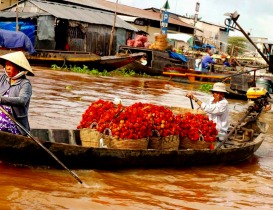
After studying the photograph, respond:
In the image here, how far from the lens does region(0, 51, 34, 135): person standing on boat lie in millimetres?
5023

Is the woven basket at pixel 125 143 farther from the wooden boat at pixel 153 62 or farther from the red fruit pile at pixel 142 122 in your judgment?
the wooden boat at pixel 153 62

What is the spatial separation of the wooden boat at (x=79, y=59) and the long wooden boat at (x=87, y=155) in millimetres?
15215

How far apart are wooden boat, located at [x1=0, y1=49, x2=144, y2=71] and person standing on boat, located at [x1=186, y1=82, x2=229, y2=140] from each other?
14.6 m

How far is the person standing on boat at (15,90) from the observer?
5023 millimetres

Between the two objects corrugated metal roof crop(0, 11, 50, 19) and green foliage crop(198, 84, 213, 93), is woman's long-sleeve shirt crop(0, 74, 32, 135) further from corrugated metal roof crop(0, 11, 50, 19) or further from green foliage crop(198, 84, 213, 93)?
corrugated metal roof crop(0, 11, 50, 19)

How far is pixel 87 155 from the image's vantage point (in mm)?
5539

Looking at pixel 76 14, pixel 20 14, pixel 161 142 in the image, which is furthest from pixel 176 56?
pixel 161 142

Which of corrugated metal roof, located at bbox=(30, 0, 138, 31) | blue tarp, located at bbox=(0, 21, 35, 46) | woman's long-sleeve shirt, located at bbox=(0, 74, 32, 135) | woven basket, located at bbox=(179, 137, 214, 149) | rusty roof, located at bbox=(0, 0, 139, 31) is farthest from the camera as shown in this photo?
corrugated metal roof, located at bbox=(30, 0, 138, 31)

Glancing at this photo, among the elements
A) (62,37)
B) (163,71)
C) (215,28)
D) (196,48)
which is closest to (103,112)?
(163,71)

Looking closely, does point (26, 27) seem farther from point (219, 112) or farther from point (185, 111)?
point (219, 112)

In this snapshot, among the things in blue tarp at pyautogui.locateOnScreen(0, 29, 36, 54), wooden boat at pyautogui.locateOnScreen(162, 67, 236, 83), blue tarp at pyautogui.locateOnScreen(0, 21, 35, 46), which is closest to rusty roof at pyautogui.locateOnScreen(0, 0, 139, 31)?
blue tarp at pyautogui.locateOnScreen(0, 21, 35, 46)

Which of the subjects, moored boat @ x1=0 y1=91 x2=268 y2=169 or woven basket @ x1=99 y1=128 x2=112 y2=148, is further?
woven basket @ x1=99 y1=128 x2=112 y2=148

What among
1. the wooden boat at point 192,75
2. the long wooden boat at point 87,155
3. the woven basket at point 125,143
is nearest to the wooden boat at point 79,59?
the wooden boat at point 192,75

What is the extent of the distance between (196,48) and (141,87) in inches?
685
